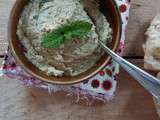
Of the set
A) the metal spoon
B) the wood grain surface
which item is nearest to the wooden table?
the wood grain surface

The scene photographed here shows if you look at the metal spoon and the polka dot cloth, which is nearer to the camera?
the metal spoon

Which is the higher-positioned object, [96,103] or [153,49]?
[153,49]

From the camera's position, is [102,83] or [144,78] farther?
[102,83]

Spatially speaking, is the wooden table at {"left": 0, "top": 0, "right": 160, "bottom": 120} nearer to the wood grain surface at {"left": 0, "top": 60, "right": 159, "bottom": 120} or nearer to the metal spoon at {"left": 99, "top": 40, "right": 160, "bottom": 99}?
the wood grain surface at {"left": 0, "top": 60, "right": 159, "bottom": 120}

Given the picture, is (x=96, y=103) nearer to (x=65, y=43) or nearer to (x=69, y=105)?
(x=69, y=105)

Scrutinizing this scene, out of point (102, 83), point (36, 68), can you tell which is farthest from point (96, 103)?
point (36, 68)

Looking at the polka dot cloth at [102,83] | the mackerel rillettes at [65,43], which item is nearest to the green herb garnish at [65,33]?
the mackerel rillettes at [65,43]

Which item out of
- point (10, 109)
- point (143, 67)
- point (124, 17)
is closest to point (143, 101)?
point (143, 67)

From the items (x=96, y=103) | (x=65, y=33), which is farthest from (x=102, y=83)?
(x=65, y=33)
